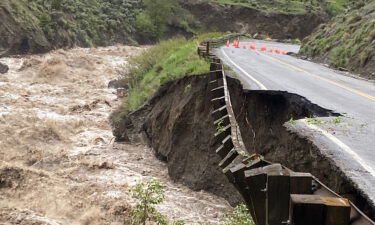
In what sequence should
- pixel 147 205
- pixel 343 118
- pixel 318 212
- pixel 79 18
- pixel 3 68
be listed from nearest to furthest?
pixel 318 212 < pixel 147 205 < pixel 343 118 < pixel 3 68 < pixel 79 18

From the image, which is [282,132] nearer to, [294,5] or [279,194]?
[279,194]

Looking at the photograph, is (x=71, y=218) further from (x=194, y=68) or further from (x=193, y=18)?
(x=193, y=18)

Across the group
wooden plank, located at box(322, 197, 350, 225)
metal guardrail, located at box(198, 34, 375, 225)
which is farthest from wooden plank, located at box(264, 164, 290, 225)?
wooden plank, located at box(322, 197, 350, 225)

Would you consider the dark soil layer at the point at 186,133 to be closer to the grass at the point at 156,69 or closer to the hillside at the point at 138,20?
the grass at the point at 156,69

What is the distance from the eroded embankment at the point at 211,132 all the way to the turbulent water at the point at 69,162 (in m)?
0.58

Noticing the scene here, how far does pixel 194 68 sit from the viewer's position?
16234mm

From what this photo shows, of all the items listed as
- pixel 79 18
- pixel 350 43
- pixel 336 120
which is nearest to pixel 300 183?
pixel 336 120

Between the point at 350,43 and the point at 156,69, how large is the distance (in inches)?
363

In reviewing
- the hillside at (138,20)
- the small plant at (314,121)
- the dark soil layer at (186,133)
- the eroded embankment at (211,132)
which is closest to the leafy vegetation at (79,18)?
the hillside at (138,20)

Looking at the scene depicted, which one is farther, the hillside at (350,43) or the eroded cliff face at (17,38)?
the eroded cliff face at (17,38)

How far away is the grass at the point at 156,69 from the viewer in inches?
668

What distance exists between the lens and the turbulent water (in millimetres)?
12102

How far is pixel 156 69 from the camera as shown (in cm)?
2208

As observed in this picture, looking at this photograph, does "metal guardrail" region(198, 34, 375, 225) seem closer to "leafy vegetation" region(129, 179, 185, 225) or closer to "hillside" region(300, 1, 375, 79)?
"leafy vegetation" region(129, 179, 185, 225)
